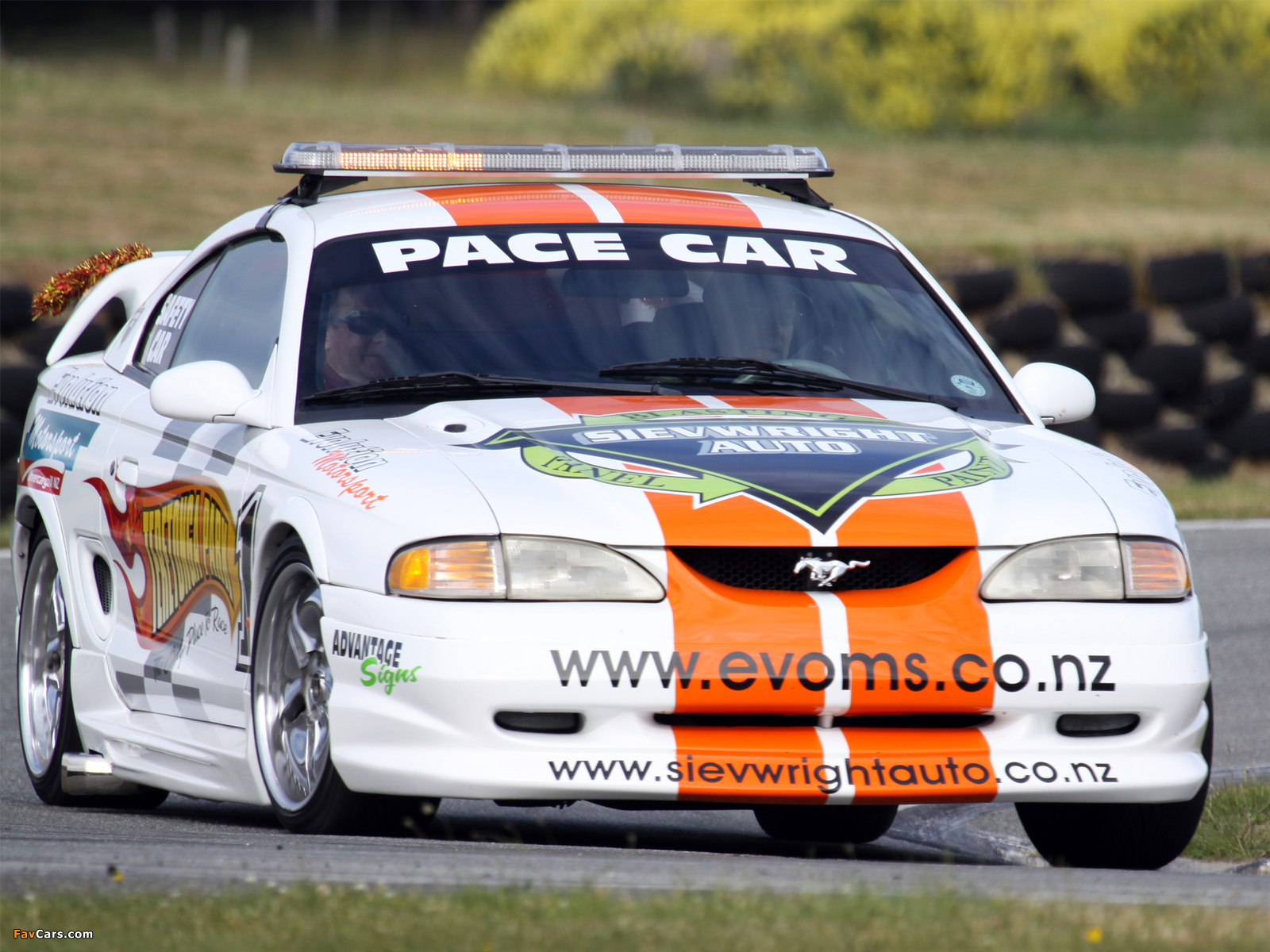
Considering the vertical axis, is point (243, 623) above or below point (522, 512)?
below

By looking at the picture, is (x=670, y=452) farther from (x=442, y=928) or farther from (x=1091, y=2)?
(x=1091, y=2)

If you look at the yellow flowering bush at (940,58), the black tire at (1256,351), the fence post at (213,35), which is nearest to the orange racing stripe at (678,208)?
the black tire at (1256,351)

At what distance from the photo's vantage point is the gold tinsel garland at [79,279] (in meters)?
7.15

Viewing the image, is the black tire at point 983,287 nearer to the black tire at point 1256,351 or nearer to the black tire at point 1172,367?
the black tire at point 1172,367

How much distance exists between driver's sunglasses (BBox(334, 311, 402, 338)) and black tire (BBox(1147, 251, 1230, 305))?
9.71m

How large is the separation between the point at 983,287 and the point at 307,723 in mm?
9776

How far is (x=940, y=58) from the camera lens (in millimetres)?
31328

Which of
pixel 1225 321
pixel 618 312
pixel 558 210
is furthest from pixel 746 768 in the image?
pixel 1225 321

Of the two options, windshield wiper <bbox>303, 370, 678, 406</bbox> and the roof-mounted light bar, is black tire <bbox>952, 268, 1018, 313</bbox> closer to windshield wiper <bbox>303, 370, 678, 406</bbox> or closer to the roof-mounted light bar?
the roof-mounted light bar

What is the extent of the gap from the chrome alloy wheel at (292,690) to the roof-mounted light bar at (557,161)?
1.58 meters

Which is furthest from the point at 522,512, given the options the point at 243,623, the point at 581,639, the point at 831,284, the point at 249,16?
the point at 249,16

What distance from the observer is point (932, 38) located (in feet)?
104

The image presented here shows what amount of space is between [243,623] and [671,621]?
4.10ft

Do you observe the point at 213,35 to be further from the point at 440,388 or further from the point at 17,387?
the point at 440,388
